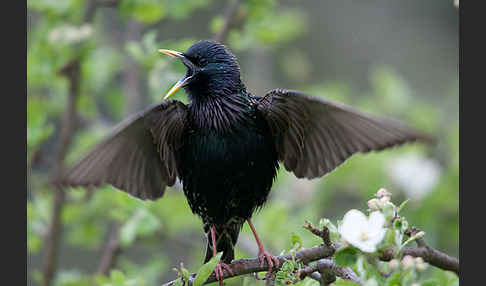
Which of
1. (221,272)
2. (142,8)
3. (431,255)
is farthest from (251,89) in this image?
(431,255)

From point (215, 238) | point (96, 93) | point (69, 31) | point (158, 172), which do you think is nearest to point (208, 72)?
point (158, 172)

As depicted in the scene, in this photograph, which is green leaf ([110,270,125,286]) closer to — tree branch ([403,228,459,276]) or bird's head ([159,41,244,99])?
bird's head ([159,41,244,99])

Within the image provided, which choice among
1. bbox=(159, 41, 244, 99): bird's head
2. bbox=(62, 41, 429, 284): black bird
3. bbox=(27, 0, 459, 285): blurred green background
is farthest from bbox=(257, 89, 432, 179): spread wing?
bbox=(27, 0, 459, 285): blurred green background

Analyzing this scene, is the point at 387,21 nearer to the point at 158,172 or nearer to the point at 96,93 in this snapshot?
the point at 96,93

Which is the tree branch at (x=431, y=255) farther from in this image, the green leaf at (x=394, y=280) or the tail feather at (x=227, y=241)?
the tail feather at (x=227, y=241)

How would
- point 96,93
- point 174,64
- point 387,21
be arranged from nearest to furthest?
1. point 174,64
2. point 96,93
3. point 387,21

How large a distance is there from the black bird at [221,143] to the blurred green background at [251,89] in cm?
50

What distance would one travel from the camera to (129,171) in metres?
3.41

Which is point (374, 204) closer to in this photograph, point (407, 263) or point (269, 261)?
point (407, 263)

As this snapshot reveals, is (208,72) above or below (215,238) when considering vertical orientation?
above

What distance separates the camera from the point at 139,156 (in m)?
3.43

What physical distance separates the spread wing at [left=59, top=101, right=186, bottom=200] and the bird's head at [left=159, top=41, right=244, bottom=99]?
189 millimetres

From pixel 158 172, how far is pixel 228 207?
39 cm

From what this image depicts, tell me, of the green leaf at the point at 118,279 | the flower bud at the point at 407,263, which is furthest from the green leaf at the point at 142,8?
the flower bud at the point at 407,263
